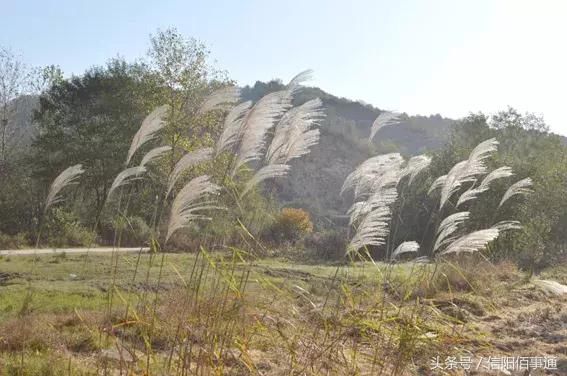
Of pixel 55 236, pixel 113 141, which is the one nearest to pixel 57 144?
pixel 113 141

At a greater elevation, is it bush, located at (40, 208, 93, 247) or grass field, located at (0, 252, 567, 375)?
grass field, located at (0, 252, 567, 375)

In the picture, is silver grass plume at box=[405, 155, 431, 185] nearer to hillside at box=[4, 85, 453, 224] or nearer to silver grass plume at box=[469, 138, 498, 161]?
silver grass plume at box=[469, 138, 498, 161]

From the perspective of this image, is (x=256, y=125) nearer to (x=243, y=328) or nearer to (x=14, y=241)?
(x=243, y=328)

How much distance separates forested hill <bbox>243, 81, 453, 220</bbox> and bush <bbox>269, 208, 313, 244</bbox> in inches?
582

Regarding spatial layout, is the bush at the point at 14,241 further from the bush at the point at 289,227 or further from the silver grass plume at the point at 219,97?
the silver grass plume at the point at 219,97

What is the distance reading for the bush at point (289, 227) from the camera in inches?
810

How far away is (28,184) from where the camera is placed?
70.3 feet

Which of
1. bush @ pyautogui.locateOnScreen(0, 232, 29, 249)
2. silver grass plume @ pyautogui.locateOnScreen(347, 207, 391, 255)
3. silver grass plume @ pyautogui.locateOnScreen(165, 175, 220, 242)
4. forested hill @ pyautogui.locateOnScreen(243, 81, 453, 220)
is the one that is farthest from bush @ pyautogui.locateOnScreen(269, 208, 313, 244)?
silver grass plume @ pyautogui.locateOnScreen(165, 175, 220, 242)

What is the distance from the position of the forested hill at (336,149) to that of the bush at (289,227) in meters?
14.8

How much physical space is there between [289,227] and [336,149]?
34.9 meters

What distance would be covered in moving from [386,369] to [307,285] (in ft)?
12.7

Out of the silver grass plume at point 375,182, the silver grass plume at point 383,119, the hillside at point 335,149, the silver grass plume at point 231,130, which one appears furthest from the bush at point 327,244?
the hillside at point 335,149

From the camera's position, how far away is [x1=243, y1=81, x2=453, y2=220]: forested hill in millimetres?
46062

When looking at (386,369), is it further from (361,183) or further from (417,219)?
(417,219)
